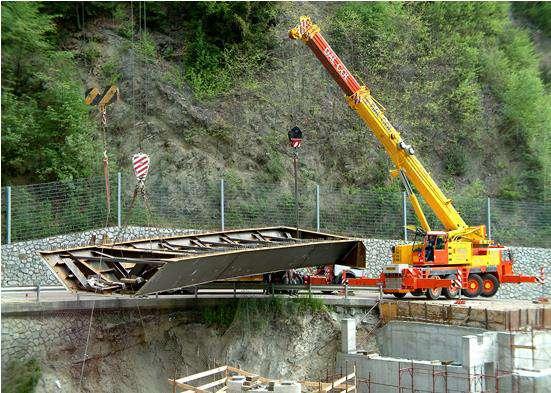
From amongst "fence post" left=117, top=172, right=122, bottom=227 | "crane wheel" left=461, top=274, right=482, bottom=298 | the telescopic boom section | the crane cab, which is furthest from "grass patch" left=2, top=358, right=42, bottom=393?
"crane wheel" left=461, top=274, right=482, bottom=298

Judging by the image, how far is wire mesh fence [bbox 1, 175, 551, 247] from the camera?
→ 23.5m

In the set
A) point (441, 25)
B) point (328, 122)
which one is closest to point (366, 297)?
point (328, 122)

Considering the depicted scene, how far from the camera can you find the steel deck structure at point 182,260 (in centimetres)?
1527

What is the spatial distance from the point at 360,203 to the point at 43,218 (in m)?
11.9

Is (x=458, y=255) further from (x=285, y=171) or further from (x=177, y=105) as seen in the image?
(x=177, y=105)

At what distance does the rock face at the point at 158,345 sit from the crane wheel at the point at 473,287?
10.8 feet

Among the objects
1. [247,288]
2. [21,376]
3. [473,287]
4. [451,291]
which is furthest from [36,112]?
[473,287]

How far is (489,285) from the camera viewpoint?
21844mm

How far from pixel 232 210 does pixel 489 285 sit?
9.71m

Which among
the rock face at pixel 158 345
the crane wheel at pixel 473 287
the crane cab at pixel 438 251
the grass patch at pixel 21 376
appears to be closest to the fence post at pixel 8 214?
the rock face at pixel 158 345

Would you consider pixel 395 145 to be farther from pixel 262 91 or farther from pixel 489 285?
pixel 262 91

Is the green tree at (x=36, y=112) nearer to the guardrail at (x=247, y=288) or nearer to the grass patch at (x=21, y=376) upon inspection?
the guardrail at (x=247, y=288)

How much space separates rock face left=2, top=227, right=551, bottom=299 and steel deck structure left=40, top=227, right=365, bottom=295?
1946mm

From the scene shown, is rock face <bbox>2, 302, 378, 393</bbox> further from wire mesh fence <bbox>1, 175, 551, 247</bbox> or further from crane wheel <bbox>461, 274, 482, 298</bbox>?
wire mesh fence <bbox>1, 175, 551, 247</bbox>
